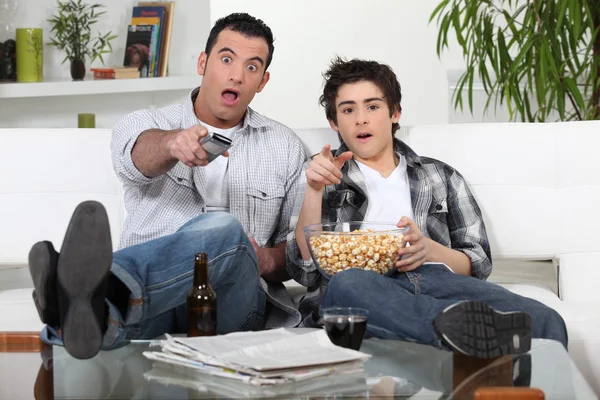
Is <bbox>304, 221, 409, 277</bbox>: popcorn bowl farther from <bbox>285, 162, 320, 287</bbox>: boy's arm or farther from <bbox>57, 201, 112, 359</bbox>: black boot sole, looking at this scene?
<bbox>57, 201, 112, 359</bbox>: black boot sole

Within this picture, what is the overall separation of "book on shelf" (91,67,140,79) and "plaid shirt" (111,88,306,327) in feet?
6.37

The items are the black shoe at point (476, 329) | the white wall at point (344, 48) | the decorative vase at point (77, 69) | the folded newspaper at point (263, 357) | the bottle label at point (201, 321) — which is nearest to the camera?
the folded newspaper at point (263, 357)

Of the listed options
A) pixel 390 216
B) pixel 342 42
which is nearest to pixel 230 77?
pixel 390 216

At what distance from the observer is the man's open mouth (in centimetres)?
232

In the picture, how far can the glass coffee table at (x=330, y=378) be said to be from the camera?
1331 millimetres

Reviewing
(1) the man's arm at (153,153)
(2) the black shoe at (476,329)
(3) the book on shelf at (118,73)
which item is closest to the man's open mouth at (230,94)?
(1) the man's arm at (153,153)

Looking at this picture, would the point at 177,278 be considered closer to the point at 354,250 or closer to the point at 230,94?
the point at 354,250

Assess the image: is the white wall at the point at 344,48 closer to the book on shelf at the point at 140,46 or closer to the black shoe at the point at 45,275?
the book on shelf at the point at 140,46

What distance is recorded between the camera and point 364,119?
7.47 ft

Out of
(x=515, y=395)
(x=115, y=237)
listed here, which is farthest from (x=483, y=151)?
(x=515, y=395)

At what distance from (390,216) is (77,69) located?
2.43 meters

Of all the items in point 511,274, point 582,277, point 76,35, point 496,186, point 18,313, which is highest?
point 76,35

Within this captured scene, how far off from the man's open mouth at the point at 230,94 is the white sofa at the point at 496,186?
342 millimetres

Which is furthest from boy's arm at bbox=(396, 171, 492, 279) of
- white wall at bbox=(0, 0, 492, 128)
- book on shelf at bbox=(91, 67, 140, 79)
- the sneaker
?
white wall at bbox=(0, 0, 492, 128)
